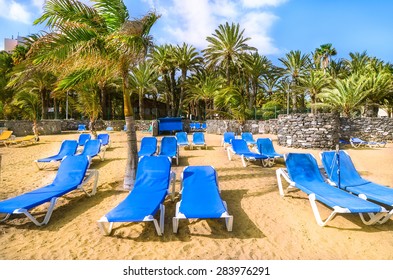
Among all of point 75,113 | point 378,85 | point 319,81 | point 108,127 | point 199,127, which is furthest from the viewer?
point 75,113

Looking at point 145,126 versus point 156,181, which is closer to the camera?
point 156,181

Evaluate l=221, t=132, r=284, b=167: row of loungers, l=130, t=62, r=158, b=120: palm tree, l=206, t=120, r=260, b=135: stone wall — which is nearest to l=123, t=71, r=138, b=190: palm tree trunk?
l=221, t=132, r=284, b=167: row of loungers

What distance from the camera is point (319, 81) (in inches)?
981

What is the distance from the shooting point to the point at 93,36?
4.98 metres

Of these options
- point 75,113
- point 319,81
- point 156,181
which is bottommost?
point 156,181

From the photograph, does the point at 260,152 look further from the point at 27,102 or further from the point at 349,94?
the point at 27,102

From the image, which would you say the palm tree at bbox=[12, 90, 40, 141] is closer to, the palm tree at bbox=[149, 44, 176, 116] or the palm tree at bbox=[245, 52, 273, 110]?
the palm tree at bbox=[149, 44, 176, 116]

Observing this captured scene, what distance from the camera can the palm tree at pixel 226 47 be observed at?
27384 mm

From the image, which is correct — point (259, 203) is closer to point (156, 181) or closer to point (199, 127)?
point (156, 181)

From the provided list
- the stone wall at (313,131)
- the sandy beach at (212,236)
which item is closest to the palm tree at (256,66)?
the stone wall at (313,131)

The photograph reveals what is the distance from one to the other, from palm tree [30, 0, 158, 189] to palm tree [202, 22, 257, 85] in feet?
79.9

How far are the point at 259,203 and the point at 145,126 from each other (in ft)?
79.2

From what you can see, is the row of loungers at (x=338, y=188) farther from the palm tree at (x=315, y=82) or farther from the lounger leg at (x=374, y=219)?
the palm tree at (x=315, y=82)
